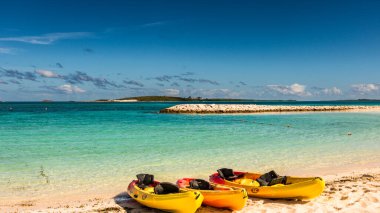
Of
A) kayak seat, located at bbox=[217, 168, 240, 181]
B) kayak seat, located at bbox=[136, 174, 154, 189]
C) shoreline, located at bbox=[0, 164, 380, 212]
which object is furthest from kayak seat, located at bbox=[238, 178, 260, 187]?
kayak seat, located at bbox=[136, 174, 154, 189]

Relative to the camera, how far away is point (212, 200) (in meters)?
9.29

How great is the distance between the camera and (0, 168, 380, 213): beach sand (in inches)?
370

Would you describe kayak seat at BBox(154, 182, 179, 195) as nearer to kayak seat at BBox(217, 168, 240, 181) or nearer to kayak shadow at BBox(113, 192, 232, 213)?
kayak shadow at BBox(113, 192, 232, 213)

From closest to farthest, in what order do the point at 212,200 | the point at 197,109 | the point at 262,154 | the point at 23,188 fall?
the point at 212,200, the point at 23,188, the point at 262,154, the point at 197,109

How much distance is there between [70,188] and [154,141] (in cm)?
1198

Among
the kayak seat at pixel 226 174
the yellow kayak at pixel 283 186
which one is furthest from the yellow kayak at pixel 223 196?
the kayak seat at pixel 226 174

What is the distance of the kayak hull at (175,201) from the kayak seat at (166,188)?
0.79 ft

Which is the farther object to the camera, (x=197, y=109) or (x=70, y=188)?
(x=197, y=109)

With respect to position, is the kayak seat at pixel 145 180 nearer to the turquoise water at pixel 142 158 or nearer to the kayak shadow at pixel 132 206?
the kayak shadow at pixel 132 206

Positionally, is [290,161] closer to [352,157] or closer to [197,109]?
[352,157]

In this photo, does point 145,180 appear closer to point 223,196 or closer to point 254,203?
point 223,196

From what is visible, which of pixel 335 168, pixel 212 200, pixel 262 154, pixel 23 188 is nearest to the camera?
pixel 212 200

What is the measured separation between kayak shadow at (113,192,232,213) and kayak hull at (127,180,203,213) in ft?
0.83

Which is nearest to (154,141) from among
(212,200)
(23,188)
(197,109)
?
(23,188)
